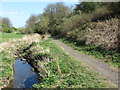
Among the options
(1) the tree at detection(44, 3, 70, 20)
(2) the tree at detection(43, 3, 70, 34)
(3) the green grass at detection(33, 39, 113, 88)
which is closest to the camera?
(3) the green grass at detection(33, 39, 113, 88)

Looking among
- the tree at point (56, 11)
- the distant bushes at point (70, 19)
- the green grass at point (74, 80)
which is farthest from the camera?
the tree at point (56, 11)

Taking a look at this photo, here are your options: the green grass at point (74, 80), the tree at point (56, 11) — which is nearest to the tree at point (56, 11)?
the tree at point (56, 11)

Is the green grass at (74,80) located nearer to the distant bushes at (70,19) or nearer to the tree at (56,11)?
the distant bushes at (70,19)

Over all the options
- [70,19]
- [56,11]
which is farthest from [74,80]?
[56,11]

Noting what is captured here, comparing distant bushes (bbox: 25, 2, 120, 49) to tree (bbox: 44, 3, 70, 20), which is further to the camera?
tree (bbox: 44, 3, 70, 20)

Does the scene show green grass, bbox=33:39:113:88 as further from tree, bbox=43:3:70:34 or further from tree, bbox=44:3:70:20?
tree, bbox=44:3:70:20

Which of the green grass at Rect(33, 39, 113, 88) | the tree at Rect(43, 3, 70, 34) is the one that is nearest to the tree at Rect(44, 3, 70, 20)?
the tree at Rect(43, 3, 70, 34)

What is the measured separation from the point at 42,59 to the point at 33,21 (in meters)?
55.9

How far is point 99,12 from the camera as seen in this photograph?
28953 mm

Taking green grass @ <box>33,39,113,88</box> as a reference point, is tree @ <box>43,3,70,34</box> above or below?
above

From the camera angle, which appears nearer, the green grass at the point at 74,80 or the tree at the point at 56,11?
the green grass at the point at 74,80

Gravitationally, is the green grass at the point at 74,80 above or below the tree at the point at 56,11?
below

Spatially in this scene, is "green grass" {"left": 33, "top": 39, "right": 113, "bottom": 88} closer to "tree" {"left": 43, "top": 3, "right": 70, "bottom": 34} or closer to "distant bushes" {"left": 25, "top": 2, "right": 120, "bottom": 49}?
"distant bushes" {"left": 25, "top": 2, "right": 120, "bottom": 49}

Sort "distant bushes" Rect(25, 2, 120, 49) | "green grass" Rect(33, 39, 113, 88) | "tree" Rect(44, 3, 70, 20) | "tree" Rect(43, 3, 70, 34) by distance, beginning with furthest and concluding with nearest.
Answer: "tree" Rect(44, 3, 70, 20) → "tree" Rect(43, 3, 70, 34) → "distant bushes" Rect(25, 2, 120, 49) → "green grass" Rect(33, 39, 113, 88)
